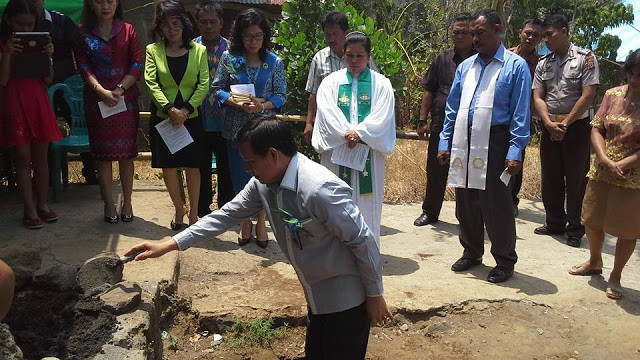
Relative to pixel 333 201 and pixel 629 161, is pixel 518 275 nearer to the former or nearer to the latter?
pixel 629 161

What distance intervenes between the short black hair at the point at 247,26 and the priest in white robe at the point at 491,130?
1514mm

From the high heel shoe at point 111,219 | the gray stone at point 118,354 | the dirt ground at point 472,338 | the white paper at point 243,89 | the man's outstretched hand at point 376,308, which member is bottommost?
the dirt ground at point 472,338

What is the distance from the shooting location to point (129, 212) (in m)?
5.17

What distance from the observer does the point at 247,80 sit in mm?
4914

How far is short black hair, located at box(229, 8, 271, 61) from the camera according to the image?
15.6 feet

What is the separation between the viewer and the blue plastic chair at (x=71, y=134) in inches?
220

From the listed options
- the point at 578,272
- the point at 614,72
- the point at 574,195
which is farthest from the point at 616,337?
the point at 614,72

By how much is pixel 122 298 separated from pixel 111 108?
216 cm

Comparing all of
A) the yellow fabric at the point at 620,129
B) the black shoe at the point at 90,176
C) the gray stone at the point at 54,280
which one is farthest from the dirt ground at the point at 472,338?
the black shoe at the point at 90,176

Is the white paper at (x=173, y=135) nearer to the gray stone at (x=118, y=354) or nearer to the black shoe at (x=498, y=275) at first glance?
the gray stone at (x=118, y=354)

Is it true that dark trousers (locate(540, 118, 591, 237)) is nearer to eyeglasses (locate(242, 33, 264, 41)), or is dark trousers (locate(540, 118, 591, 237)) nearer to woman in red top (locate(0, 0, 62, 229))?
eyeglasses (locate(242, 33, 264, 41))

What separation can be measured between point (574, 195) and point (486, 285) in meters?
1.65

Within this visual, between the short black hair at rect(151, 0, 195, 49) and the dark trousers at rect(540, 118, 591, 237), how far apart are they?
3.24 m

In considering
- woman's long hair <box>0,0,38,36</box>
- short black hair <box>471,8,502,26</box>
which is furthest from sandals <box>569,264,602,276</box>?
woman's long hair <box>0,0,38,36</box>
